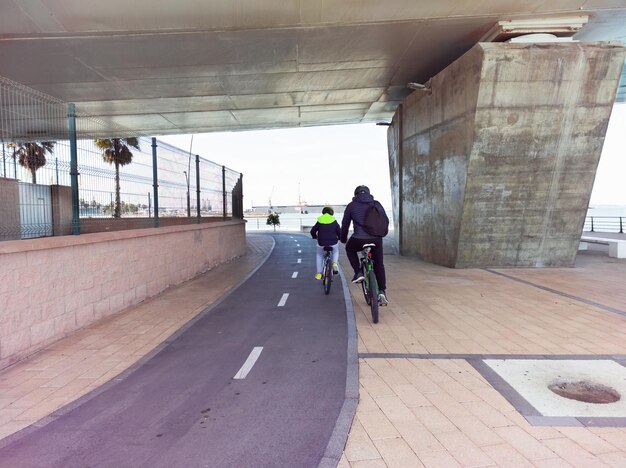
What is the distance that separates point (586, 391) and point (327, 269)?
214 inches

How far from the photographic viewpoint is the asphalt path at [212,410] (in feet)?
9.71

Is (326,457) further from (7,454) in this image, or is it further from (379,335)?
(379,335)

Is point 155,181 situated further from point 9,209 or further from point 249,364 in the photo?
point 249,364

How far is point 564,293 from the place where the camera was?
8.38 meters

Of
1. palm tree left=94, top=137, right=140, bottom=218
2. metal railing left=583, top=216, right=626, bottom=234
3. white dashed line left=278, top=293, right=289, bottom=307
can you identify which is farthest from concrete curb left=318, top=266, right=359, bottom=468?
metal railing left=583, top=216, right=626, bottom=234

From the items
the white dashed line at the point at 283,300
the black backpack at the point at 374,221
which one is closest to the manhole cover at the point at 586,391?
the black backpack at the point at 374,221

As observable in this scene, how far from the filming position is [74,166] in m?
6.57

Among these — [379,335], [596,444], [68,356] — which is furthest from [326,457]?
[68,356]

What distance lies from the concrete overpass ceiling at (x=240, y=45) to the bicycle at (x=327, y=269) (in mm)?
5049

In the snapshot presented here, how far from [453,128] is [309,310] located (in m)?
7.15

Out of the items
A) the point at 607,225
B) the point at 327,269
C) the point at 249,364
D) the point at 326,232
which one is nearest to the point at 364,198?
the point at 326,232

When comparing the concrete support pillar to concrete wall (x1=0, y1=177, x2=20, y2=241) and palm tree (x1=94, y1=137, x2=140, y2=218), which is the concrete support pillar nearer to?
palm tree (x1=94, y1=137, x2=140, y2=218)

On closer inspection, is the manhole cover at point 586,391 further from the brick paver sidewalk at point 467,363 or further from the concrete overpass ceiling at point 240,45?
the concrete overpass ceiling at point 240,45

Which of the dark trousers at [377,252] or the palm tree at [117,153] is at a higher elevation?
the palm tree at [117,153]
